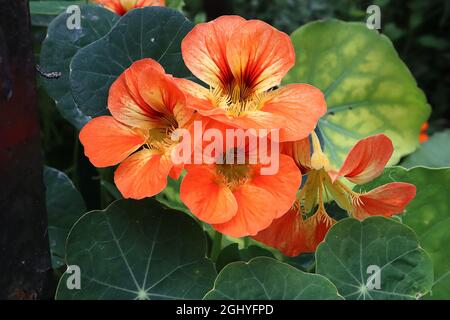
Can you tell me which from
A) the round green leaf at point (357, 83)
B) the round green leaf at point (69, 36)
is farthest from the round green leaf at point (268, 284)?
the round green leaf at point (357, 83)

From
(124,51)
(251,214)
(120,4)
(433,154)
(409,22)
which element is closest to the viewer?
(251,214)

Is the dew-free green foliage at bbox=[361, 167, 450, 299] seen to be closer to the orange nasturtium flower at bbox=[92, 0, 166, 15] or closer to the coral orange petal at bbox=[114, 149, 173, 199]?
the coral orange petal at bbox=[114, 149, 173, 199]

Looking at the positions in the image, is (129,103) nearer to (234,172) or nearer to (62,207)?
(234,172)

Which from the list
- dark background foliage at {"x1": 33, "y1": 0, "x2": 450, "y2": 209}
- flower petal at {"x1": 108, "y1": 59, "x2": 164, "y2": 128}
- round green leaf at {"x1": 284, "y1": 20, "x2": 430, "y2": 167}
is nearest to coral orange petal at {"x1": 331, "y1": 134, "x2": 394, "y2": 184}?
flower petal at {"x1": 108, "y1": 59, "x2": 164, "y2": 128}

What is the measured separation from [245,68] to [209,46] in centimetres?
4

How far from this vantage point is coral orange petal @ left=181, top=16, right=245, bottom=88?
653mm

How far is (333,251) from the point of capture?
0.65 m

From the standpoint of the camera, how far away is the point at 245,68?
0.66 m

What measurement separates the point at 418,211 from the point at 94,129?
1.30 feet

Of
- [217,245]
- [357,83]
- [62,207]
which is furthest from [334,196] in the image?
[357,83]

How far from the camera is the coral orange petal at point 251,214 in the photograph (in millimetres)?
586
